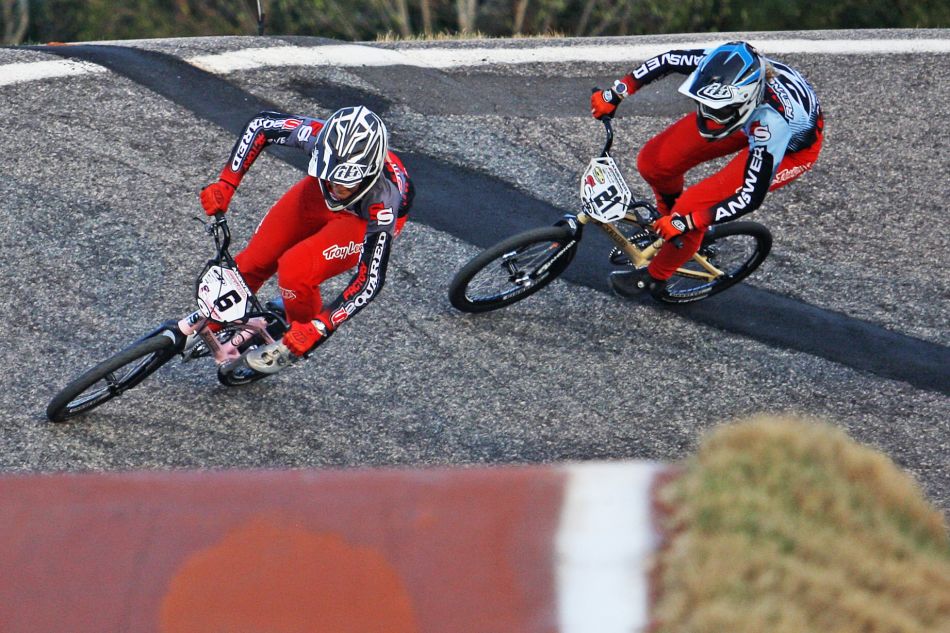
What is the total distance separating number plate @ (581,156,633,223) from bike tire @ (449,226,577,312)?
272mm

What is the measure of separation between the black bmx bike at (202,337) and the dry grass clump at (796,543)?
301 cm

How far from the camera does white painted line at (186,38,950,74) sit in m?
10.8

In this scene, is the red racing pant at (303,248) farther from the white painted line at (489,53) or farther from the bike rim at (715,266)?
the white painted line at (489,53)

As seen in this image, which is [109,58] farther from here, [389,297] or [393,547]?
[393,547]

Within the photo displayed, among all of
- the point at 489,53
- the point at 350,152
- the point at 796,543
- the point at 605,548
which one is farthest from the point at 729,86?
the point at 489,53

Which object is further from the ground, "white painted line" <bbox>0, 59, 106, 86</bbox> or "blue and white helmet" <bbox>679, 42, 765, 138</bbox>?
"blue and white helmet" <bbox>679, 42, 765, 138</bbox>

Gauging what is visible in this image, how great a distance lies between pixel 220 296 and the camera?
5828 millimetres

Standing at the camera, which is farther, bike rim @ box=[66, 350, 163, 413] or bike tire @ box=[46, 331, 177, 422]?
bike rim @ box=[66, 350, 163, 413]

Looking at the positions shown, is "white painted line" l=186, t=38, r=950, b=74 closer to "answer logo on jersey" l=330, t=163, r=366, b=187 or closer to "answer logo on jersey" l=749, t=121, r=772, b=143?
"answer logo on jersey" l=749, t=121, r=772, b=143

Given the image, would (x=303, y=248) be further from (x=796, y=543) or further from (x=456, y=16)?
(x=456, y=16)

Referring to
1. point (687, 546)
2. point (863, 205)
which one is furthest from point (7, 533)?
point (863, 205)

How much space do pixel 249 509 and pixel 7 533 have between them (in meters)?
0.83

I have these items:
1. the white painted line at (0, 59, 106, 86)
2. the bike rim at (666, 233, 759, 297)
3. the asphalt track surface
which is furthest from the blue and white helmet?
the white painted line at (0, 59, 106, 86)

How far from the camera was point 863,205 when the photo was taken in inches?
360
